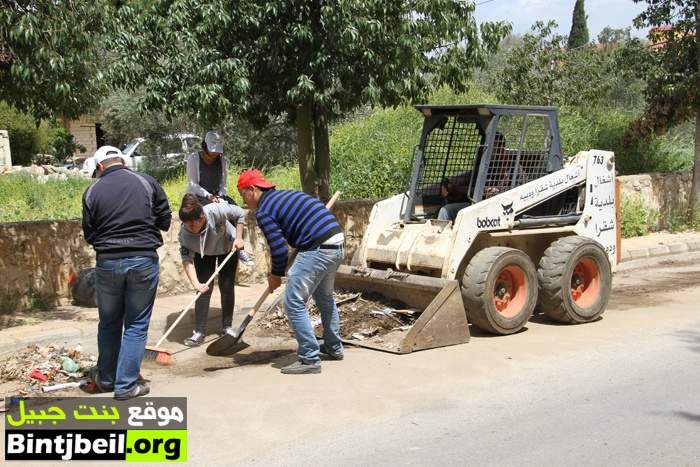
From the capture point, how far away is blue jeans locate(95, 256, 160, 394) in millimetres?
5746

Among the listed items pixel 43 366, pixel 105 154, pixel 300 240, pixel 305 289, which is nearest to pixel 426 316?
pixel 305 289

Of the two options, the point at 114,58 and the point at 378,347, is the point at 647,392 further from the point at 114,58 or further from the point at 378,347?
the point at 114,58

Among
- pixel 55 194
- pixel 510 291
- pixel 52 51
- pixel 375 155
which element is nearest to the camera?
pixel 52 51

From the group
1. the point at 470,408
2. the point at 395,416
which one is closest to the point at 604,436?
the point at 470,408

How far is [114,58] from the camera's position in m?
8.93

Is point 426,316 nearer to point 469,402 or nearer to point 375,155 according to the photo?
point 469,402

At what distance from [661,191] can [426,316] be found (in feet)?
33.0

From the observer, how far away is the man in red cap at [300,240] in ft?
21.0

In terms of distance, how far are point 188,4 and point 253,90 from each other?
3.96 ft

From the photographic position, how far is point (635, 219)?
14625 millimetres

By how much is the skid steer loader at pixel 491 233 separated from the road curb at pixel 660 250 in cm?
424

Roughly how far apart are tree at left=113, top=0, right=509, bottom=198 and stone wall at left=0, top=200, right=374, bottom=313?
1803 mm

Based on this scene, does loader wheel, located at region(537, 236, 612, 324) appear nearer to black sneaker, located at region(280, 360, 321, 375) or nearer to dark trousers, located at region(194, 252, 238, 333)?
black sneaker, located at region(280, 360, 321, 375)

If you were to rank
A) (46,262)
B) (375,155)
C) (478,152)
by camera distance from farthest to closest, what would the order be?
1. (375,155)
2. (46,262)
3. (478,152)
